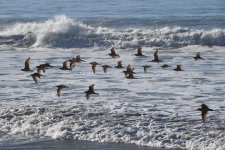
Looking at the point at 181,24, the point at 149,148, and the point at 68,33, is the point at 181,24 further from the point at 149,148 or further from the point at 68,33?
the point at 149,148

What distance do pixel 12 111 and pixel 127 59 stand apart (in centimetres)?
1028

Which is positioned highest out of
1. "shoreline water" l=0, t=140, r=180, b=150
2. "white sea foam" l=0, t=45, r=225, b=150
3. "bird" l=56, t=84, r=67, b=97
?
"bird" l=56, t=84, r=67, b=97

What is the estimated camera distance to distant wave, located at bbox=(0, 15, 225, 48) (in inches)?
1325

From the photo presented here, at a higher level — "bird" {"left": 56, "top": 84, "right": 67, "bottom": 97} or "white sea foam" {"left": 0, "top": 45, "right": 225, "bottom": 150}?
"bird" {"left": 56, "top": 84, "right": 67, "bottom": 97}

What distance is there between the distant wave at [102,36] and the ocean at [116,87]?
47 mm

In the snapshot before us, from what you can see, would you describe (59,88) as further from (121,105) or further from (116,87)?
(116,87)

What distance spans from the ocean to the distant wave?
5cm

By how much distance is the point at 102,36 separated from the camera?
119 ft

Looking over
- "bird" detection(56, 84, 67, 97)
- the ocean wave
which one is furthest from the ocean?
"bird" detection(56, 84, 67, 97)

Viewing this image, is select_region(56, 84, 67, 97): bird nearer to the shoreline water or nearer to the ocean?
the ocean

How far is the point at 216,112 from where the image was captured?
17609 mm

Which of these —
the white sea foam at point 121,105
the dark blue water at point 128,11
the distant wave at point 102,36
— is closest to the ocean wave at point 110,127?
the white sea foam at point 121,105

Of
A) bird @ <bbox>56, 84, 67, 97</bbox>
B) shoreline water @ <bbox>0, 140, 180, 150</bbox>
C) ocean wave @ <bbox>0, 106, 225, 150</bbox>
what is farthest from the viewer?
bird @ <bbox>56, 84, 67, 97</bbox>

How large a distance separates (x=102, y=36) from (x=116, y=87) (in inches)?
585
